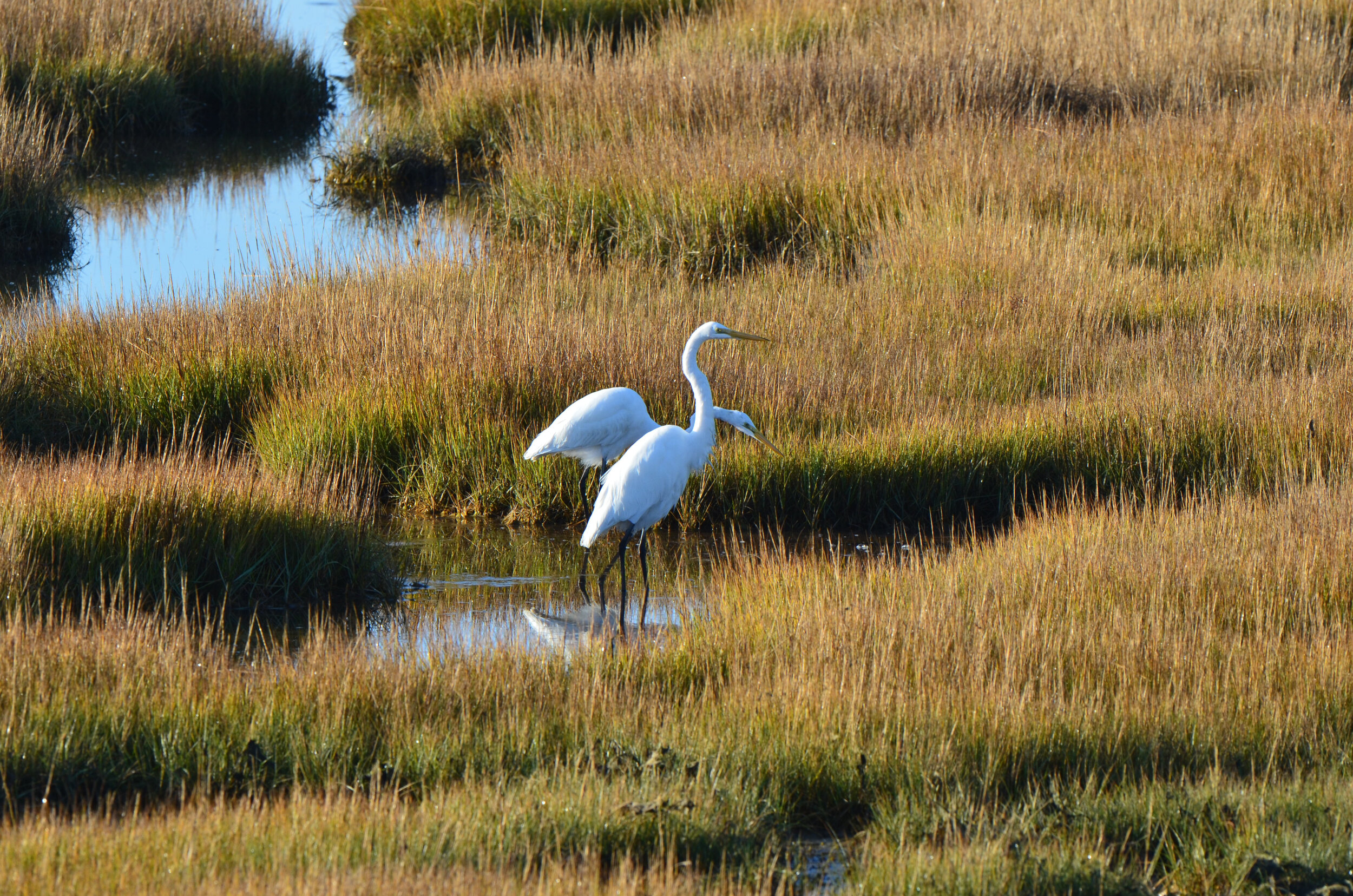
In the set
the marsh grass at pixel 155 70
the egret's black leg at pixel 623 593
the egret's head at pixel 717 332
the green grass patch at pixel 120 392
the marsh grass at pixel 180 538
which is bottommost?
the egret's black leg at pixel 623 593

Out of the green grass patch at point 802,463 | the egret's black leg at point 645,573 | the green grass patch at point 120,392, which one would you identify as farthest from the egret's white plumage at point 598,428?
the green grass patch at point 120,392

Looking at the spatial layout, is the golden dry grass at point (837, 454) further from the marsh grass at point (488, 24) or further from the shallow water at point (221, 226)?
the marsh grass at point (488, 24)

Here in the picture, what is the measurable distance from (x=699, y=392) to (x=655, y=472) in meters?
0.47

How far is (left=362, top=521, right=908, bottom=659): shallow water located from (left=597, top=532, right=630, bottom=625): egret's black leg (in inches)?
1.2

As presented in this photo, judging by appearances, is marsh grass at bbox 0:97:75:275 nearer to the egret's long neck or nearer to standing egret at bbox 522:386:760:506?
standing egret at bbox 522:386:760:506

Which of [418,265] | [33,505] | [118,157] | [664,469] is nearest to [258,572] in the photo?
[33,505]

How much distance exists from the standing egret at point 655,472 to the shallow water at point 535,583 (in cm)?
15

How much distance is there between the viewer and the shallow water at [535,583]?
520cm

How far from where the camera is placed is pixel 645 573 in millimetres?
5980

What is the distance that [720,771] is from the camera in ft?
12.0

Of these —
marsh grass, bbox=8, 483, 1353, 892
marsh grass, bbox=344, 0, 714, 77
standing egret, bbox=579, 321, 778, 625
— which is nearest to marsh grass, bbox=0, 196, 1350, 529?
standing egret, bbox=579, 321, 778, 625

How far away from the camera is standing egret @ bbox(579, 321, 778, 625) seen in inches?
221

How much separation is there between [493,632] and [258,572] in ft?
3.43

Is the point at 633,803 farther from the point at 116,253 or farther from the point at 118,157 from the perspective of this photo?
the point at 118,157
